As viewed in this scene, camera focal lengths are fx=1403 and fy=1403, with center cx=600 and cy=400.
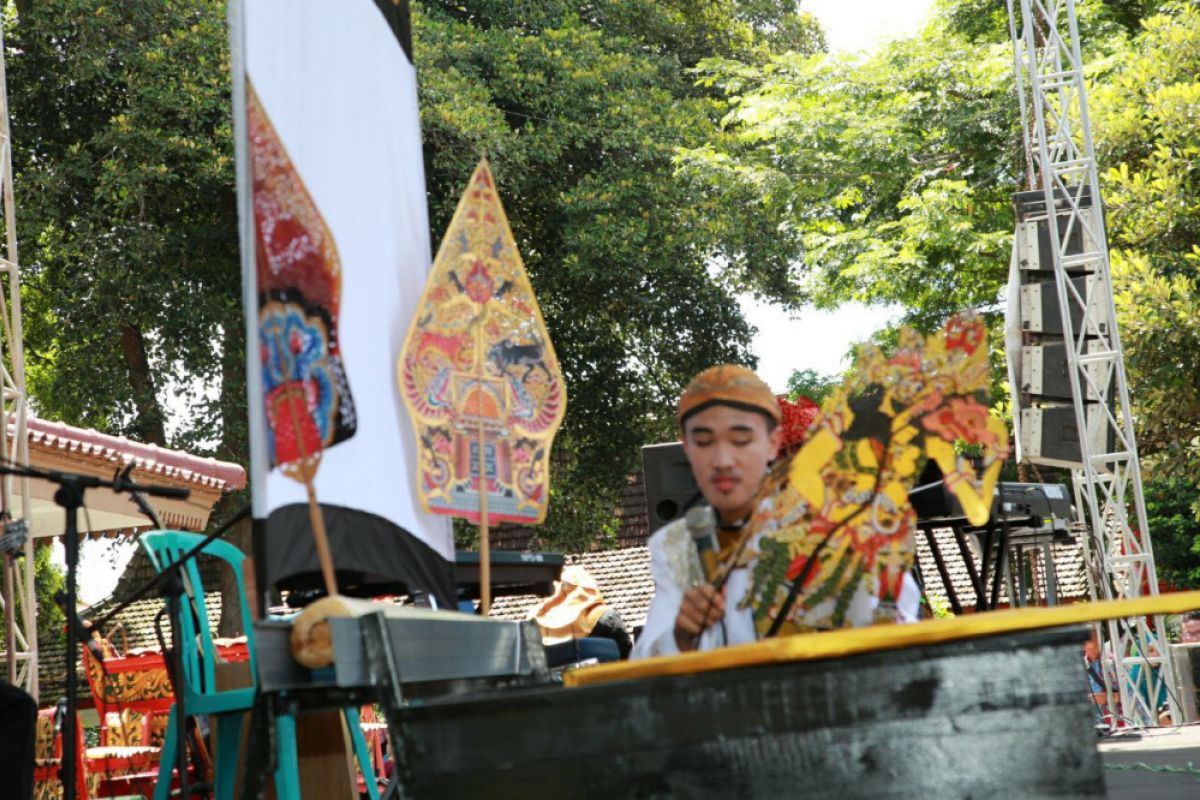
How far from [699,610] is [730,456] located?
16.5 inches

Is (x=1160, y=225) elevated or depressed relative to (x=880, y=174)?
depressed

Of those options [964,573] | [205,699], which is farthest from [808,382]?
[205,699]

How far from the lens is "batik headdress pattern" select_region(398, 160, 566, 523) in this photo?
2957mm

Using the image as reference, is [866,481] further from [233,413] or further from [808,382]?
[808,382]

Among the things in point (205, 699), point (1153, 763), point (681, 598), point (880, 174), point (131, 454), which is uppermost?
point (880, 174)

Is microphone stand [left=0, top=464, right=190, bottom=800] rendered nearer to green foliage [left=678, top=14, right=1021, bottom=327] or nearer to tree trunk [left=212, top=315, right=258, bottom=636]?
tree trunk [left=212, top=315, right=258, bottom=636]

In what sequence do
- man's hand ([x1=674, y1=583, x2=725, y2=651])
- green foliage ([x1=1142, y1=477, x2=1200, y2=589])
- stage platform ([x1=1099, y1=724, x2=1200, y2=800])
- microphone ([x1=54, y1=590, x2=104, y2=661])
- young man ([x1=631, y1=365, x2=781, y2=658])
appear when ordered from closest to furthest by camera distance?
1. man's hand ([x1=674, y1=583, x2=725, y2=651])
2. young man ([x1=631, y1=365, x2=781, y2=658])
3. microphone ([x1=54, y1=590, x2=104, y2=661])
4. stage platform ([x1=1099, y1=724, x2=1200, y2=800])
5. green foliage ([x1=1142, y1=477, x2=1200, y2=589])

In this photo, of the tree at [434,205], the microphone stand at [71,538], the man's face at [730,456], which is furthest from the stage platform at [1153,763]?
the tree at [434,205]

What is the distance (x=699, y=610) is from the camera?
93.7 inches

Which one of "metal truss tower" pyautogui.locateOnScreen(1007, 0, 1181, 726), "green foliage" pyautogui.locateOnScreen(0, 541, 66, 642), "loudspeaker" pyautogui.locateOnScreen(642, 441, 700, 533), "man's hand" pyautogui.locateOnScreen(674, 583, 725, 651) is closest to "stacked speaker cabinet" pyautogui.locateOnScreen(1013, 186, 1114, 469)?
"metal truss tower" pyautogui.locateOnScreen(1007, 0, 1181, 726)

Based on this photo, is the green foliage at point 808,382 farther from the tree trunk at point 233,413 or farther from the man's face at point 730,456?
the man's face at point 730,456

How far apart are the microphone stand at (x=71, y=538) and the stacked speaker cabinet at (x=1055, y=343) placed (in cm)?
670

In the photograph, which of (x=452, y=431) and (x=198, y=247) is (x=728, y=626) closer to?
(x=452, y=431)

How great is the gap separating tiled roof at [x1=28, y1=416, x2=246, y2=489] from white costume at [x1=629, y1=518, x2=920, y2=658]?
212 inches
